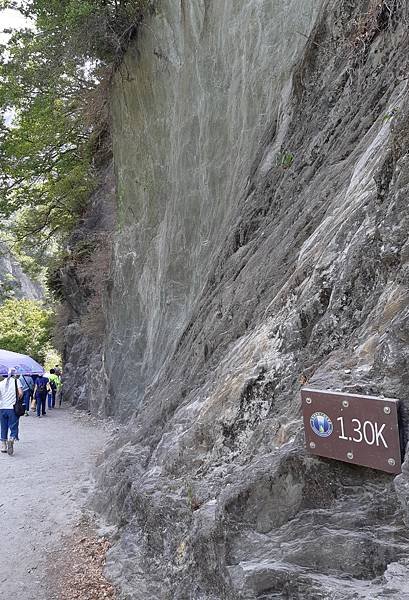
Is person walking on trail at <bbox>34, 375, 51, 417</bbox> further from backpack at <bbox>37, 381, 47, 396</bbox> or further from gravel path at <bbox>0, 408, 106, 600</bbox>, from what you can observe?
gravel path at <bbox>0, 408, 106, 600</bbox>

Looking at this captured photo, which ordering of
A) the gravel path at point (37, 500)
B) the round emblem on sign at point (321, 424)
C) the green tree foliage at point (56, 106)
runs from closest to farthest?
the round emblem on sign at point (321, 424), the gravel path at point (37, 500), the green tree foliage at point (56, 106)

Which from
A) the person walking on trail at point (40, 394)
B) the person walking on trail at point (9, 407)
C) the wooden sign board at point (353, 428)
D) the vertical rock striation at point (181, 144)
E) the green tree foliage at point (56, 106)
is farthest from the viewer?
the person walking on trail at point (40, 394)

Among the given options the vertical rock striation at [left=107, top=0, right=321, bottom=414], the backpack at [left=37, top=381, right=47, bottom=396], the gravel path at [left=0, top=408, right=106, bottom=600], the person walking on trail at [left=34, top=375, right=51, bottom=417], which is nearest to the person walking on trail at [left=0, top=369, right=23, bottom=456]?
the gravel path at [left=0, top=408, right=106, bottom=600]

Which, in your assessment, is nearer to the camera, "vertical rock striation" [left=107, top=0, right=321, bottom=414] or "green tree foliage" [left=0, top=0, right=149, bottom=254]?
"vertical rock striation" [left=107, top=0, right=321, bottom=414]

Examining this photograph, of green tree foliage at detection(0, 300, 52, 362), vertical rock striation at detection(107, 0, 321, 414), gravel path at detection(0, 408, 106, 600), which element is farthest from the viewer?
green tree foliage at detection(0, 300, 52, 362)

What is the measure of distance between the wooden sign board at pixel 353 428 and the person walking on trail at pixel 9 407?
8251mm

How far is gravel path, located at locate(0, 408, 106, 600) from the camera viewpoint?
584 centimetres

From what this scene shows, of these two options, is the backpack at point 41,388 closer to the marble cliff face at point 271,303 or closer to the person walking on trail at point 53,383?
the person walking on trail at point 53,383

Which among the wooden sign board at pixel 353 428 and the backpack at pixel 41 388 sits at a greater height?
the wooden sign board at pixel 353 428

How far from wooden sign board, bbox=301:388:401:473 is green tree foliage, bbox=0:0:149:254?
35.8ft

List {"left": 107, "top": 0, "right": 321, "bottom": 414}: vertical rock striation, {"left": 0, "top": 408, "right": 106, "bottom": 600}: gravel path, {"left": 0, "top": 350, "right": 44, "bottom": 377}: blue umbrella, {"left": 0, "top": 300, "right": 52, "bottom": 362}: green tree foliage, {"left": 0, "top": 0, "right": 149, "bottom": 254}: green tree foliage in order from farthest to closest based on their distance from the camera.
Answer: {"left": 0, "top": 300, "right": 52, "bottom": 362}: green tree foliage, {"left": 0, "top": 350, "right": 44, "bottom": 377}: blue umbrella, {"left": 0, "top": 0, "right": 149, "bottom": 254}: green tree foliage, {"left": 107, "top": 0, "right": 321, "bottom": 414}: vertical rock striation, {"left": 0, "top": 408, "right": 106, "bottom": 600}: gravel path

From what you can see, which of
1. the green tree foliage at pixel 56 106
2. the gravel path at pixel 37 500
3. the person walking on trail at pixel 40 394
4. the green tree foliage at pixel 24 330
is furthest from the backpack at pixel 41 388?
the green tree foliage at pixel 24 330

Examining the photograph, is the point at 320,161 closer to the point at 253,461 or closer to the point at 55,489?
the point at 253,461

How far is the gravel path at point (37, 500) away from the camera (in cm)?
584
